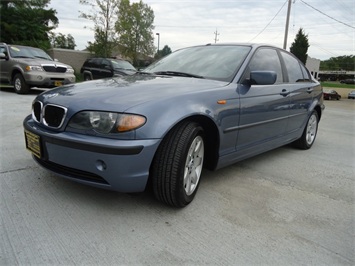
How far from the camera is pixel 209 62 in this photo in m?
3.34

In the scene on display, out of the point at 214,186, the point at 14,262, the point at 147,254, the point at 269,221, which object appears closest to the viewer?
the point at 14,262

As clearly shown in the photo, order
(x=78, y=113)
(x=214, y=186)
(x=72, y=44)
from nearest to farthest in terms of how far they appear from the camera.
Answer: (x=78, y=113)
(x=214, y=186)
(x=72, y=44)

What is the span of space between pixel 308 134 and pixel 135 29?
3205 cm

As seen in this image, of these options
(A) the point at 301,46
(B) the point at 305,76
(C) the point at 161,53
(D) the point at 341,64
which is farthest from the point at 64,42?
(D) the point at 341,64

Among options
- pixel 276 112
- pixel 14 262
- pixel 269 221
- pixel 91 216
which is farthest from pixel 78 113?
pixel 276 112

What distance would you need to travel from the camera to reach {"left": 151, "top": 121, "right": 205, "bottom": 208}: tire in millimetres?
2293

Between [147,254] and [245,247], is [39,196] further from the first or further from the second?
[245,247]

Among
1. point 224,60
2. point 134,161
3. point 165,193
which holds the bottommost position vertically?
point 165,193

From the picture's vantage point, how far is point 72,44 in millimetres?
60969

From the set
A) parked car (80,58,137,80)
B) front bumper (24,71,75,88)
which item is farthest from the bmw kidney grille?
parked car (80,58,137,80)

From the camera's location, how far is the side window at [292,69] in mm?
4137

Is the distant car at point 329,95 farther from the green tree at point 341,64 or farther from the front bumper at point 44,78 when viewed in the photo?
the green tree at point 341,64

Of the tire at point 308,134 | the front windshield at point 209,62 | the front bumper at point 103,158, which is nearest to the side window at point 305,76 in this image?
the tire at point 308,134

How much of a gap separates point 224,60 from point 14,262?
8.56 ft
